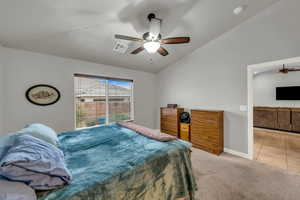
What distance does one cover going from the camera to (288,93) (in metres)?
4.53

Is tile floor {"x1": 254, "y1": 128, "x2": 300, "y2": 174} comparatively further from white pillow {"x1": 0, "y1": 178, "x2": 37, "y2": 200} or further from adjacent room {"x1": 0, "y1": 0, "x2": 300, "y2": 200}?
white pillow {"x1": 0, "y1": 178, "x2": 37, "y2": 200}

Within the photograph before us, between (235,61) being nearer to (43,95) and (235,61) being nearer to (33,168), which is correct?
(33,168)

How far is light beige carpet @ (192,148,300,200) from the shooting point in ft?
5.82

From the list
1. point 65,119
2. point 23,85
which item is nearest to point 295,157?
point 65,119

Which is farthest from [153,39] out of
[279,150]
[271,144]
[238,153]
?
[271,144]

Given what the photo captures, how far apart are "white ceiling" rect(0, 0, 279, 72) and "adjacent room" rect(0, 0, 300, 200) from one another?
0.02 metres

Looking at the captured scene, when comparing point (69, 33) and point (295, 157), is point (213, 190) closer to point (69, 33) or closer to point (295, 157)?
point (295, 157)

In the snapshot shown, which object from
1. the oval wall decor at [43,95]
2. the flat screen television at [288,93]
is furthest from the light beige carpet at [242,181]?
the flat screen television at [288,93]

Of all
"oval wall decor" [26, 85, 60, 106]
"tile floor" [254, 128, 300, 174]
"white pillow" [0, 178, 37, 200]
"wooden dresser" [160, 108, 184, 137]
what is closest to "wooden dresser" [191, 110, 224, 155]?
"wooden dresser" [160, 108, 184, 137]

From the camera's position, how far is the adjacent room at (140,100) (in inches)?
44.3

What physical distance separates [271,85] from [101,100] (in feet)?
20.3

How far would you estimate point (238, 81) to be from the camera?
2.97m

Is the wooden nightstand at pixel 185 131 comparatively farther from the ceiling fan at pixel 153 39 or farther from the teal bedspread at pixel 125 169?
the ceiling fan at pixel 153 39

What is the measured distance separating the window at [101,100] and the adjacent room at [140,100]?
0.03 m
